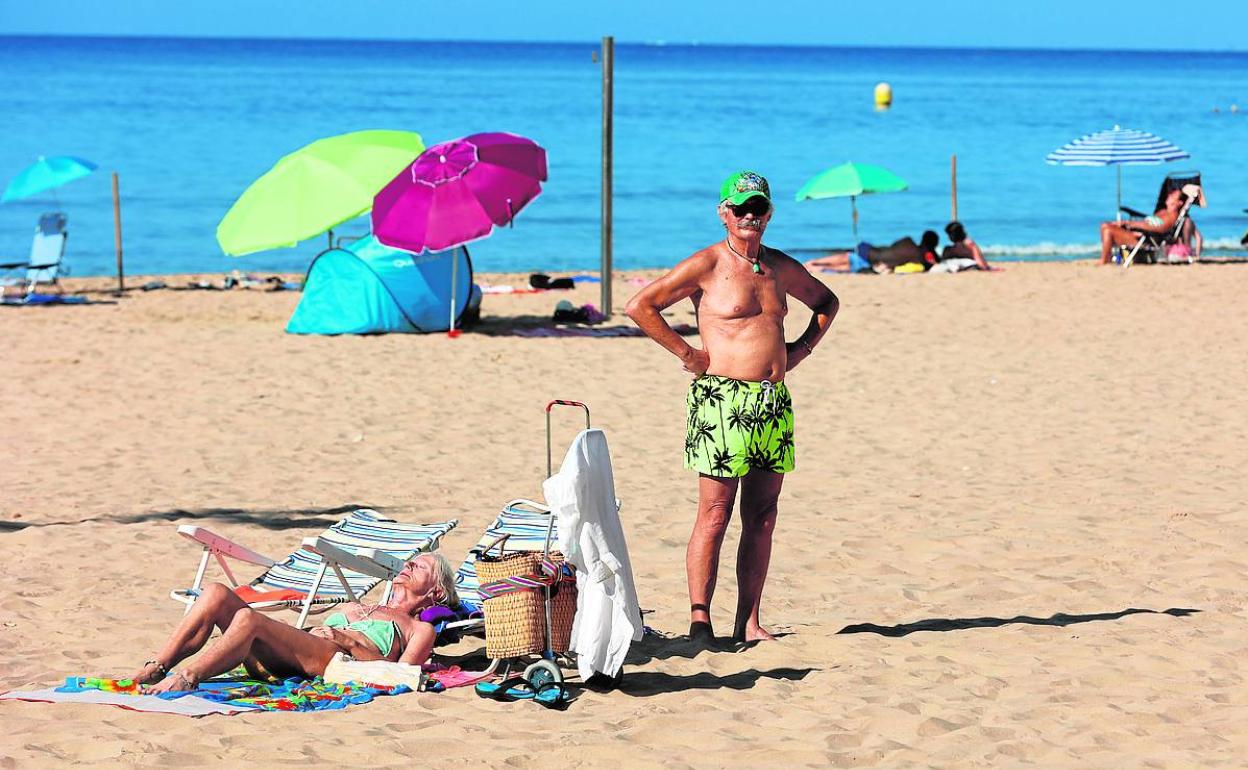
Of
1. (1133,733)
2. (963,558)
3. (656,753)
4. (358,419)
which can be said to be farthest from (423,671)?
(358,419)

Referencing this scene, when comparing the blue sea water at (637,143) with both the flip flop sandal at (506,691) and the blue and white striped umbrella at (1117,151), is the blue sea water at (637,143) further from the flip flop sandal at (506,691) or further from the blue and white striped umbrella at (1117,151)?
the flip flop sandal at (506,691)

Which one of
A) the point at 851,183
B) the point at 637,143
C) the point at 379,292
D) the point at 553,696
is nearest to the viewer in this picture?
the point at 553,696

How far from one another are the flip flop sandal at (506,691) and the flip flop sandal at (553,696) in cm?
4

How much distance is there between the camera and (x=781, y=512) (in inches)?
302

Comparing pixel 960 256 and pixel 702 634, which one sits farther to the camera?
pixel 960 256

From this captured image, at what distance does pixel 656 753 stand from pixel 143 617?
2.44m

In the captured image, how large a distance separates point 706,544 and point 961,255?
13.1 m

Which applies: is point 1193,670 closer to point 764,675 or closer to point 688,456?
point 764,675

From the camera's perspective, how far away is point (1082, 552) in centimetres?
675

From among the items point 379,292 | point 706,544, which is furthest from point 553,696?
point 379,292

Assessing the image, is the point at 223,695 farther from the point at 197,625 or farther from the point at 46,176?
the point at 46,176

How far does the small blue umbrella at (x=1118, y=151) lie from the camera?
18.9 m

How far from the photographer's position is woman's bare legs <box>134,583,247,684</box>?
4.79 metres

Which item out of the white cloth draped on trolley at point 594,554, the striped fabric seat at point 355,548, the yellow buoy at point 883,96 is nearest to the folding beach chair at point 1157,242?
the striped fabric seat at point 355,548
